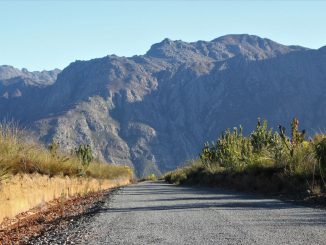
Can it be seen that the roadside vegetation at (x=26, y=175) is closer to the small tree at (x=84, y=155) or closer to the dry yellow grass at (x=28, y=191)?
the dry yellow grass at (x=28, y=191)

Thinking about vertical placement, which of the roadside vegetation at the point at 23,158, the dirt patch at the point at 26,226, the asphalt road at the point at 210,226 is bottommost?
the dirt patch at the point at 26,226

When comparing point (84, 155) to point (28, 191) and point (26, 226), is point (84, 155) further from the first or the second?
point (26, 226)

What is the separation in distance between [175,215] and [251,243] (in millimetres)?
4682

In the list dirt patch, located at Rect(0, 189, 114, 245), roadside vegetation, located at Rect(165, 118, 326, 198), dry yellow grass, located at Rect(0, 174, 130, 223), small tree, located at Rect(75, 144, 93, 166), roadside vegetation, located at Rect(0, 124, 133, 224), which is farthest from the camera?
small tree, located at Rect(75, 144, 93, 166)

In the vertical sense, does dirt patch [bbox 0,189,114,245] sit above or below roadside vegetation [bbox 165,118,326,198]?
below

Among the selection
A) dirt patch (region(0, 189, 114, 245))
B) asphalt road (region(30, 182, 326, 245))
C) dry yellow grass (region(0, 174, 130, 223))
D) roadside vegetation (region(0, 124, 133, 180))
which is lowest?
dirt patch (region(0, 189, 114, 245))

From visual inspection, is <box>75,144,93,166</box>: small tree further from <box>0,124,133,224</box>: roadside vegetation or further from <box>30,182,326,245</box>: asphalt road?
<box>30,182,326,245</box>: asphalt road

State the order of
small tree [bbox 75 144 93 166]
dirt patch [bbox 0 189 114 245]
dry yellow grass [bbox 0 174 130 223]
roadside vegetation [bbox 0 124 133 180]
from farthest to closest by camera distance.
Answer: small tree [bbox 75 144 93 166] → roadside vegetation [bbox 0 124 133 180] → dry yellow grass [bbox 0 174 130 223] → dirt patch [bbox 0 189 114 245]

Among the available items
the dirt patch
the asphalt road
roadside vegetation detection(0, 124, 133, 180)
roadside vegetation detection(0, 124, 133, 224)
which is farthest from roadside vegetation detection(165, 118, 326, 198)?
roadside vegetation detection(0, 124, 133, 180)

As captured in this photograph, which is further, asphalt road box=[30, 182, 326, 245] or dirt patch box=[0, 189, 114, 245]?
dirt patch box=[0, 189, 114, 245]

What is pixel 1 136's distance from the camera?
56.0ft

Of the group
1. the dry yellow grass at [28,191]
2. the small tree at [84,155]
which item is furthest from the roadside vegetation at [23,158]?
the small tree at [84,155]

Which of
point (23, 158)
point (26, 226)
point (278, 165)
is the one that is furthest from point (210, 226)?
point (278, 165)

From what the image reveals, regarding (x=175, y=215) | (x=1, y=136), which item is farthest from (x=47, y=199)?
(x=175, y=215)
